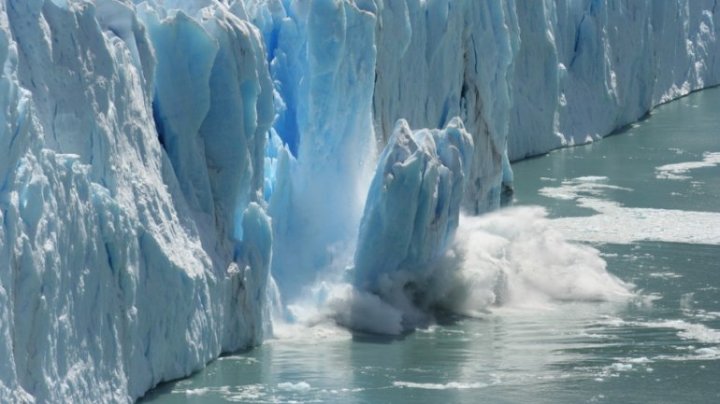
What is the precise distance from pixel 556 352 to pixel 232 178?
270cm

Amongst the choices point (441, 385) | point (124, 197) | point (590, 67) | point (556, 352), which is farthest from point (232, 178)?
point (590, 67)

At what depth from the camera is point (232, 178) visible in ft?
40.8

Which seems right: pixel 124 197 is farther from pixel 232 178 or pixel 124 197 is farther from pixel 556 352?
pixel 556 352

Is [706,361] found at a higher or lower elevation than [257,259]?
lower

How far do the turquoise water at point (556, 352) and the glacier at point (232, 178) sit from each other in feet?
1.03

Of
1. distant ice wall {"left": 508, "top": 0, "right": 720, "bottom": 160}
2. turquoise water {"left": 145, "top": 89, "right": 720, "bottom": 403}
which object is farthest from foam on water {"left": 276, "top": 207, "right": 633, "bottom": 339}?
distant ice wall {"left": 508, "top": 0, "right": 720, "bottom": 160}

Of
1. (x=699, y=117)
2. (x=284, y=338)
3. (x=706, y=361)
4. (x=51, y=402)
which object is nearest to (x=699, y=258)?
(x=706, y=361)

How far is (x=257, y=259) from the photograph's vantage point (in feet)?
41.3

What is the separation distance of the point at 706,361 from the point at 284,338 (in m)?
3.07

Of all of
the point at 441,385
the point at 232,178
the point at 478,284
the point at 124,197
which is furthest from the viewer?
the point at 478,284

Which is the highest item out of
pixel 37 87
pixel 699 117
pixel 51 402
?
pixel 699 117

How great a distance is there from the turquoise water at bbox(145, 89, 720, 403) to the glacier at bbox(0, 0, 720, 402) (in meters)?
0.31

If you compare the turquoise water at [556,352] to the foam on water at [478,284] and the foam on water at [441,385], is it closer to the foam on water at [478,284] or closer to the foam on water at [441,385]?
the foam on water at [441,385]

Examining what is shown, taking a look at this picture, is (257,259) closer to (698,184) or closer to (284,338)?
(284,338)
